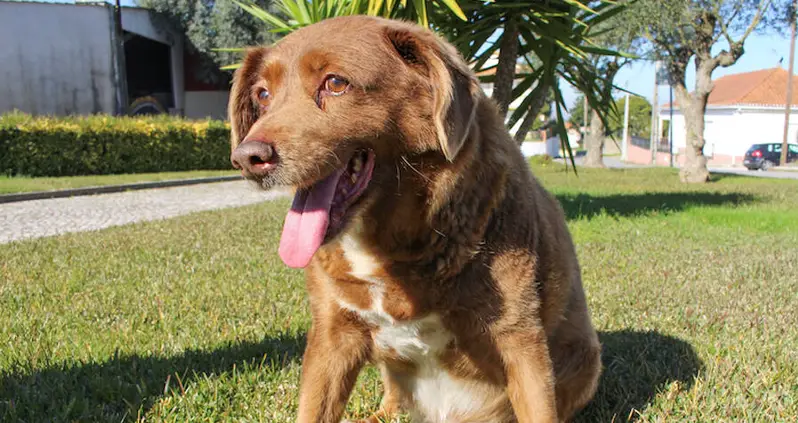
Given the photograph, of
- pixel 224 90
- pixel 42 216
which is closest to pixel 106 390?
pixel 42 216

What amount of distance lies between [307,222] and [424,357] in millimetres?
745

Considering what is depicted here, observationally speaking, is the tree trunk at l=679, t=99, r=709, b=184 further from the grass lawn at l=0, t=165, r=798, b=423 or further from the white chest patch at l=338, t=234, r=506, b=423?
the white chest patch at l=338, t=234, r=506, b=423

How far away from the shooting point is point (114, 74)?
24406 millimetres

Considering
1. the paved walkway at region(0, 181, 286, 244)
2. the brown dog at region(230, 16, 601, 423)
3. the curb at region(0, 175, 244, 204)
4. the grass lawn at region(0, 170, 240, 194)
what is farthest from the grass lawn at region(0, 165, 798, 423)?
the grass lawn at region(0, 170, 240, 194)

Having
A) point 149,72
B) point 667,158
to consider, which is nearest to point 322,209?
point 149,72

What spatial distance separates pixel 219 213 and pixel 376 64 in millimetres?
8653

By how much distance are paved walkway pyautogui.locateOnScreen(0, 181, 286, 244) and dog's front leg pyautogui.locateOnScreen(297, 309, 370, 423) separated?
5028 millimetres

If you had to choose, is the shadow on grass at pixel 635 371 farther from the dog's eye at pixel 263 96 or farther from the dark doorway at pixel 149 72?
the dark doorway at pixel 149 72

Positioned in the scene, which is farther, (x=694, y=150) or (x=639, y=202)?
(x=694, y=150)

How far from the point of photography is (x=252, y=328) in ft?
13.1

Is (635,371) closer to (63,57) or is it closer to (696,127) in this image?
(696,127)

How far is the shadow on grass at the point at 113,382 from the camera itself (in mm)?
2756

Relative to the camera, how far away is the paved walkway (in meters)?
9.01

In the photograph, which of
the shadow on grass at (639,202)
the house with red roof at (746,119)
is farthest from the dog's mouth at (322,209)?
the house with red roof at (746,119)
